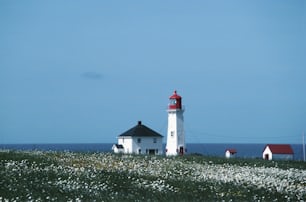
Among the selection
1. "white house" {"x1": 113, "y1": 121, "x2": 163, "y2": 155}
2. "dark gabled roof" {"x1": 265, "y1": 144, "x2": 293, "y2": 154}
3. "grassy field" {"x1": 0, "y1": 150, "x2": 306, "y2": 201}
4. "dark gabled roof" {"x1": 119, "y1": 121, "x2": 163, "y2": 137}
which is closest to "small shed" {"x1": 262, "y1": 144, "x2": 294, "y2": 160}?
"dark gabled roof" {"x1": 265, "y1": 144, "x2": 293, "y2": 154}

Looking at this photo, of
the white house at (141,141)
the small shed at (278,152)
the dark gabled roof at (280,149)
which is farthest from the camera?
the dark gabled roof at (280,149)

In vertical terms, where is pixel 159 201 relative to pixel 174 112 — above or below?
below

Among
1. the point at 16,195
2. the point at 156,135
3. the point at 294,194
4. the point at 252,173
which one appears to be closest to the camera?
the point at 16,195

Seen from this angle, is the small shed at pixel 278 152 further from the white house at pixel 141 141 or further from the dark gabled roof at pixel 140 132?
the dark gabled roof at pixel 140 132

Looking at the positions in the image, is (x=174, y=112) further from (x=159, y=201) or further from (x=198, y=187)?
(x=159, y=201)

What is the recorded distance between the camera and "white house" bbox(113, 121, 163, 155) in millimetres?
62469

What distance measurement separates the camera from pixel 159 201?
2141cm

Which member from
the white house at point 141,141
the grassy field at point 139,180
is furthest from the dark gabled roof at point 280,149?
the grassy field at point 139,180

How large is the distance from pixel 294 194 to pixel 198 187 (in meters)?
4.24

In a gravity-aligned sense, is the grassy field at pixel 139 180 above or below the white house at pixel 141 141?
below

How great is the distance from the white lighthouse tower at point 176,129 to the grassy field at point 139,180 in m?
18.6

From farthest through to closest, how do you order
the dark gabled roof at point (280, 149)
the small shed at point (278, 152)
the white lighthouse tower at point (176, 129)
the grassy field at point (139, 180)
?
the dark gabled roof at point (280, 149) < the small shed at point (278, 152) < the white lighthouse tower at point (176, 129) < the grassy field at point (139, 180)

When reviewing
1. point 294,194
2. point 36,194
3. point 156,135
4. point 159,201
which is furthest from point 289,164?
point 156,135

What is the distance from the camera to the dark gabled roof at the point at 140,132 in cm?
6259
